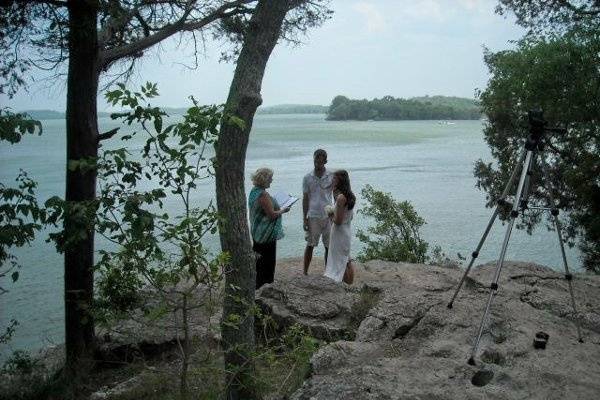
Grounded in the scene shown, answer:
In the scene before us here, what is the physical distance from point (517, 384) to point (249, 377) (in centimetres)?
166

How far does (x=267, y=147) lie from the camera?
40.1 meters

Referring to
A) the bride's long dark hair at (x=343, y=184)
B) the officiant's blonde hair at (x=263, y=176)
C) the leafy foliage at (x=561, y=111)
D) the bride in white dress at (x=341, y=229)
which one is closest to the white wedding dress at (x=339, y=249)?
the bride in white dress at (x=341, y=229)

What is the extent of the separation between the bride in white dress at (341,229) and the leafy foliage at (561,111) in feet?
13.4

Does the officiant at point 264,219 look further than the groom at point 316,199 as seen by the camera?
No

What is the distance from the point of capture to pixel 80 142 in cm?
521

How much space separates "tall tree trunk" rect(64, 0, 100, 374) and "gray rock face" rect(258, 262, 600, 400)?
1.78 meters

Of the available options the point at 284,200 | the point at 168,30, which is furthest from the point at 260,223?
the point at 168,30

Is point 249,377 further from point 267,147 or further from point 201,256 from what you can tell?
point 267,147

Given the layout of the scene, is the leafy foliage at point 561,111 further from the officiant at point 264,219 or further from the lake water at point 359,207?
the officiant at point 264,219

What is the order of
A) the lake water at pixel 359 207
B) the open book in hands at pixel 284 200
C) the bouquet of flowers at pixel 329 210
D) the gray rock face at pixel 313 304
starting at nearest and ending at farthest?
the gray rock face at pixel 313 304 → the open book in hands at pixel 284 200 → the bouquet of flowers at pixel 329 210 → the lake water at pixel 359 207

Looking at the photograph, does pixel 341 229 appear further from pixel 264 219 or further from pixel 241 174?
pixel 241 174

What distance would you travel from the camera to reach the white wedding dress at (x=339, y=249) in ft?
20.4

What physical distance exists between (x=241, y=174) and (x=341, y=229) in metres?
2.54

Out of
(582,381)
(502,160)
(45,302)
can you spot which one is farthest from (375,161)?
(582,381)
